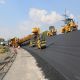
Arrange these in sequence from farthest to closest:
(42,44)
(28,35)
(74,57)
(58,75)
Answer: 1. (28,35)
2. (42,44)
3. (58,75)
4. (74,57)

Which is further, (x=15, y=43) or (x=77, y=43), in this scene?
(x=15, y=43)

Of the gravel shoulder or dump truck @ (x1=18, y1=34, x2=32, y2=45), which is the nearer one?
the gravel shoulder

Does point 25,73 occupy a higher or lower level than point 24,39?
lower

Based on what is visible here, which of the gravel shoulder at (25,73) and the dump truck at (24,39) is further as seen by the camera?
the dump truck at (24,39)

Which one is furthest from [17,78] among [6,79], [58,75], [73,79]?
[73,79]

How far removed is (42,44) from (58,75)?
94.5 feet

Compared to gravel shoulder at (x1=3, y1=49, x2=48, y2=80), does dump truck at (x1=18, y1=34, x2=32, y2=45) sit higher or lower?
higher

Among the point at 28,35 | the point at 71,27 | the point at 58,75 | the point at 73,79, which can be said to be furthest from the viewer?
the point at 28,35

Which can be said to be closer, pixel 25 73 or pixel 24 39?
pixel 25 73

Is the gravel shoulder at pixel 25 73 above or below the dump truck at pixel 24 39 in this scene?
below

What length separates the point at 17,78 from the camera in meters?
23.0

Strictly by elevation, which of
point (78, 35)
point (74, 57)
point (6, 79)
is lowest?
point (6, 79)

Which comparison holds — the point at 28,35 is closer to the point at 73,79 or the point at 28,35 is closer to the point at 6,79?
the point at 6,79

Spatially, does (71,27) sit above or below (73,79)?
above
